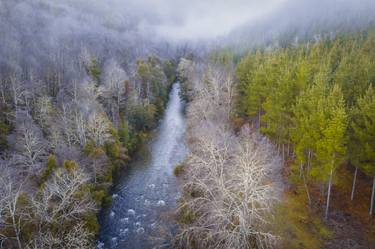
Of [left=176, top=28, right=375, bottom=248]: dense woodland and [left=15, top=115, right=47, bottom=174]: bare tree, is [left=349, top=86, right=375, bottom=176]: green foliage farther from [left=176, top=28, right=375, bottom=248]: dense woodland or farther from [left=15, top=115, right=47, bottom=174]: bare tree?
[left=15, top=115, right=47, bottom=174]: bare tree

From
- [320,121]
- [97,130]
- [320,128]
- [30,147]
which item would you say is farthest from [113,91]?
[320,128]

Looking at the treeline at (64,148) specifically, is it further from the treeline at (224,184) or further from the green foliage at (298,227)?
the green foliage at (298,227)

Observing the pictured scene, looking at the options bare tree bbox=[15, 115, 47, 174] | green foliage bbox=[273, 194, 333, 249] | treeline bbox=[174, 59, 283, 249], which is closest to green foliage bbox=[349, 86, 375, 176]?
green foliage bbox=[273, 194, 333, 249]

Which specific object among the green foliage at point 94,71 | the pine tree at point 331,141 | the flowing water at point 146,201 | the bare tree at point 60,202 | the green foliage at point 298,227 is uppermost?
the green foliage at point 94,71

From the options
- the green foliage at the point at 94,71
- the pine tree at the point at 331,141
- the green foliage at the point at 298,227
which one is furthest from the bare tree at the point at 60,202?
the green foliage at the point at 94,71

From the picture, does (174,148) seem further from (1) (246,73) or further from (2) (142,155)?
(1) (246,73)
